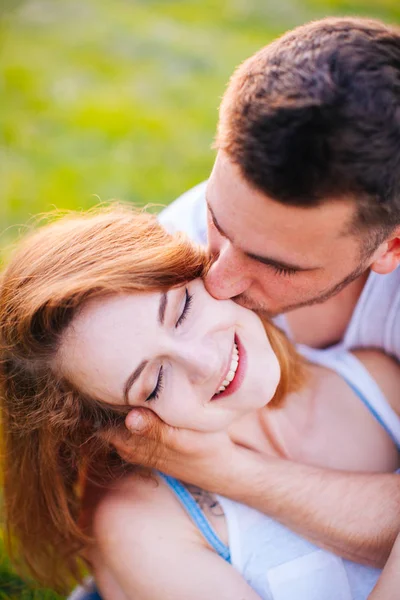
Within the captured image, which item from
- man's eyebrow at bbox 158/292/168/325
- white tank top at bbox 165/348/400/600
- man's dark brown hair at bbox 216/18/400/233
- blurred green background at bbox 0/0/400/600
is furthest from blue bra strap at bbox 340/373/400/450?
blurred green background at bbox 0/0/400/600

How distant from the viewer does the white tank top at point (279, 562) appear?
2.79m

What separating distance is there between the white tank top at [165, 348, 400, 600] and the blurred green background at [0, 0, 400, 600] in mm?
2851

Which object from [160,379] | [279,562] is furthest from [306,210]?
[279,562]

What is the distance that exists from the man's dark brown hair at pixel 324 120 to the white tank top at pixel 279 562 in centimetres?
136

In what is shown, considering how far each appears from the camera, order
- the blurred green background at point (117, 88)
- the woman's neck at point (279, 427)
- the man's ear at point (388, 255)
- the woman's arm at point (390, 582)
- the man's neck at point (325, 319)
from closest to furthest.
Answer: the woman's arm at point (390, 582), the man's ear at point (388, 255), the woman's neck at point (279, 427), the man's neck at point (325, 319), the blurred green background at point (117, 88)

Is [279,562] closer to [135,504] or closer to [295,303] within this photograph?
[135,504]

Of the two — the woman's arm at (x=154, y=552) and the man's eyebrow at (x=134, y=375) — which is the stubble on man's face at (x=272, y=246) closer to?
the man's eyebrow at (x=134, y=375)

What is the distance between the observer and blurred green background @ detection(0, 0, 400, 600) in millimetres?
6098

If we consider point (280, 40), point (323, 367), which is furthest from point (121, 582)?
point (280, 40)

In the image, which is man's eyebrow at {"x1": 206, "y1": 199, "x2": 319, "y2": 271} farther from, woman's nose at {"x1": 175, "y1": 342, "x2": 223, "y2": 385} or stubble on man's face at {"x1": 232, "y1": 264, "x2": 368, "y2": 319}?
woman's nose at {"x1": 175, "y1": 342, "x2": 223, "y2": 385}

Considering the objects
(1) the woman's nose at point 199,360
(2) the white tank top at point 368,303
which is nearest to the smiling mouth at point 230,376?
(1) the woman's nose at point 199,360

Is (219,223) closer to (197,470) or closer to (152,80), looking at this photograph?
(197,470)

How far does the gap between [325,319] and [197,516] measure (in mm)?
1275

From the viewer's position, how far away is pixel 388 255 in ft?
9.93
